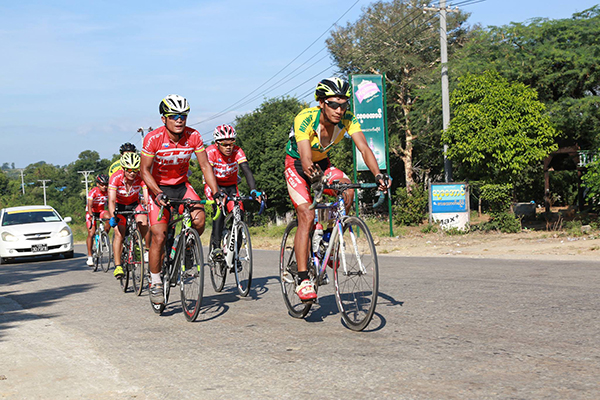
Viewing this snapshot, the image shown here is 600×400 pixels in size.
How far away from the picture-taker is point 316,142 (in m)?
6.17

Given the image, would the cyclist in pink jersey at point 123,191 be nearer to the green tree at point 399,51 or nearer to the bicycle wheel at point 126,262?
the bicycle wheel at point 126,262

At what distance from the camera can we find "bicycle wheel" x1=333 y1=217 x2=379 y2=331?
530 centimetres

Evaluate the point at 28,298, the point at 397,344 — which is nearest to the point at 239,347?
the point at 397,344

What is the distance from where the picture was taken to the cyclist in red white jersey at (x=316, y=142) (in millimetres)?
5809

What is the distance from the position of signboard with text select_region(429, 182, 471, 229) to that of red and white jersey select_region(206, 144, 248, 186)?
15.1m

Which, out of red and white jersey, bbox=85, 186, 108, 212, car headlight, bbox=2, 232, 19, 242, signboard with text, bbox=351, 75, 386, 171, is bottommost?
car headlight, bbox=2, 232, 19, 242

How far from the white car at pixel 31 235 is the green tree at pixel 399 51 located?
87.4ft

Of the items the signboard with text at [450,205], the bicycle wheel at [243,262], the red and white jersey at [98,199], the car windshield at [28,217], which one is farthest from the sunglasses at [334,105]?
the signboard with text at [450,205]

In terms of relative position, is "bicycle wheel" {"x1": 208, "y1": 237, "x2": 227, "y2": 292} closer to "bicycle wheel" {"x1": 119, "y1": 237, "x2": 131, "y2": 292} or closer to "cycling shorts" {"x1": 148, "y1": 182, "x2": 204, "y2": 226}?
"cycling shorts" {"x1": 148, "y1": 182, "x2": 204, "y2": 226}

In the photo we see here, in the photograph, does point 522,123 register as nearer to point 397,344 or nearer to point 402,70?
point 397,344

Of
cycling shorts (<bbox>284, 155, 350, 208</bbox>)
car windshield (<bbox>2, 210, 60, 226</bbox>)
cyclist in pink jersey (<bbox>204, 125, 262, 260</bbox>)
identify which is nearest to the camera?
cycling shorts (<bbox>284, 155, 350, 208</bbox>)

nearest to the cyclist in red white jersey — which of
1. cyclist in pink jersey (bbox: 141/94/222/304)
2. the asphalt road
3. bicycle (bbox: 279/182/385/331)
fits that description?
bicycle (bbox: 279/182/385/331)

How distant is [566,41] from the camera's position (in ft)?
74.0

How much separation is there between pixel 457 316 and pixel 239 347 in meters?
2.11
